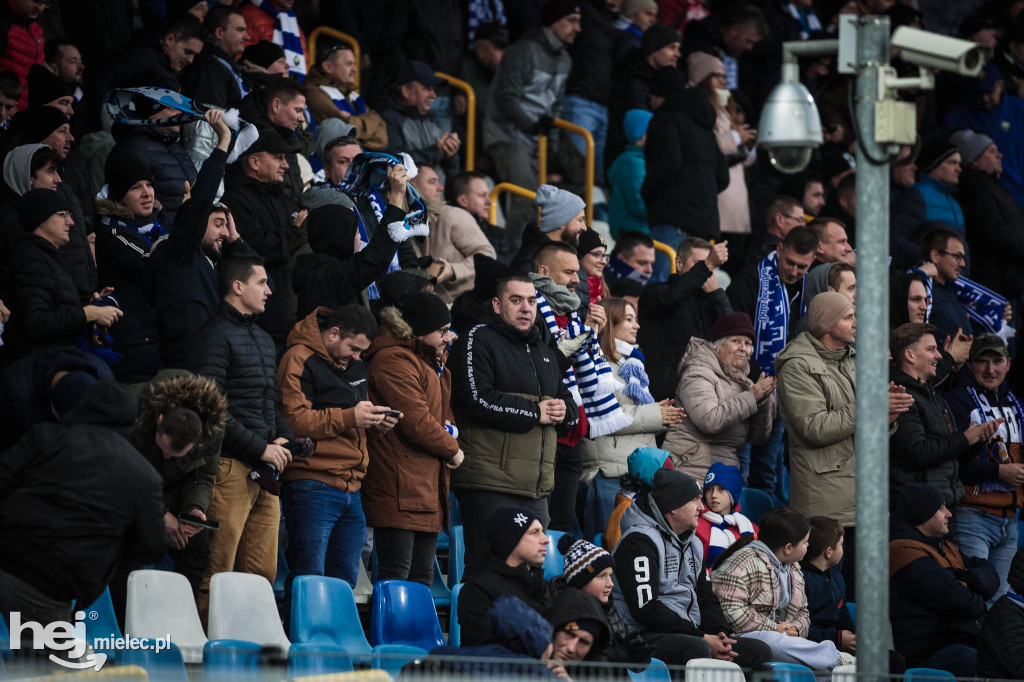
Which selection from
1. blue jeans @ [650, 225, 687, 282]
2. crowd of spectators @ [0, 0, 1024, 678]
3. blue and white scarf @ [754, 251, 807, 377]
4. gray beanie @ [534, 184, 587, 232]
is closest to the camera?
crowd of spectators @ [0, 0, 1024, 678]

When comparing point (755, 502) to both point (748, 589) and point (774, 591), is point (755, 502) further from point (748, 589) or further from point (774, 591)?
point (748, 589)

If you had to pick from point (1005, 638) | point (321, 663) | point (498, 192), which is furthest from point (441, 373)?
point (498, 192)

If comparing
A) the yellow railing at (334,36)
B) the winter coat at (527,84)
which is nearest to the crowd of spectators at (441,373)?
the yellow railing at (334,36)

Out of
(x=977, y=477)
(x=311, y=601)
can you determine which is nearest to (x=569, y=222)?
(x=977, y=477)

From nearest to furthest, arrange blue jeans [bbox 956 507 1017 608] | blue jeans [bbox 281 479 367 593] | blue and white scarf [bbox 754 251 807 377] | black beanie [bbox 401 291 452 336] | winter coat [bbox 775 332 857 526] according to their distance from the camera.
Answer: blue jeans [bbox 281 479 367 593], black beanie [bbox 401 291 452 336], winter coat [bbox 775 332 857 526], blue jeans [bbox 956 507 1017 608], blue and white scarf [bbox 754 251 807 377]

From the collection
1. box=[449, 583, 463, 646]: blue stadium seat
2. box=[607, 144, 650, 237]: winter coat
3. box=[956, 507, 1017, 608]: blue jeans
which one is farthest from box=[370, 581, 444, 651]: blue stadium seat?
box=[607, 144, 650, 237]: winter coat

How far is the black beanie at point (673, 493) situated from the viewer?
804 centimetres

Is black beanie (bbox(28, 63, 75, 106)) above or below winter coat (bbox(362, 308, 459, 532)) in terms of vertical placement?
above

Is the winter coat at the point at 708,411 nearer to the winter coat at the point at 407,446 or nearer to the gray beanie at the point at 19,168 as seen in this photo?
the winter coat at the point at 407,446

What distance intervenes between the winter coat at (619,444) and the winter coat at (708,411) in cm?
32

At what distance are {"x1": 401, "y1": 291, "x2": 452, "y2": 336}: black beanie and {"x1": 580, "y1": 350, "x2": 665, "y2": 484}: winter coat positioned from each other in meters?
1.46

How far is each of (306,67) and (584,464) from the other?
504 cm

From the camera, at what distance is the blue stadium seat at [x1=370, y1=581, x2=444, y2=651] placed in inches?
280

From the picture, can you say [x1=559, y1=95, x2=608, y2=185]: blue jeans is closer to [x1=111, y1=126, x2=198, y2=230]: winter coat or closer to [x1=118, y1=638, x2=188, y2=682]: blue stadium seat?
[x1=111, y1=126, x2=198, y2=230]: winter coat
